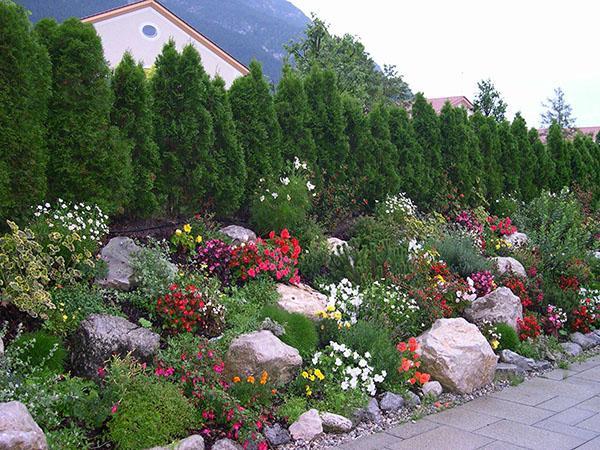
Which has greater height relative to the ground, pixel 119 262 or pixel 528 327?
pixel 119 262

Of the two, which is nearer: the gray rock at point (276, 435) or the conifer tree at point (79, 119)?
the gray rock at point (276, 435)

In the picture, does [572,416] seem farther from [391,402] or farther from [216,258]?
[216,258]

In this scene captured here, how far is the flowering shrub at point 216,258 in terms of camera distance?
19.4ft

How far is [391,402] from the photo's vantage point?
4.73 meters

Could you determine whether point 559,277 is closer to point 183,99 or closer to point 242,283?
point 242,283

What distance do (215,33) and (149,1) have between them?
36.8 m

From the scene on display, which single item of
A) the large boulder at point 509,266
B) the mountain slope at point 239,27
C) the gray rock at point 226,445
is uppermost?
the mountain slope at point 239,27

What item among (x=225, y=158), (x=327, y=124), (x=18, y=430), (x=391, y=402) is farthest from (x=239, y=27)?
(x=18, y=430)

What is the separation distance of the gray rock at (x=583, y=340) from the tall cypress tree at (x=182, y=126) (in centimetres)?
458

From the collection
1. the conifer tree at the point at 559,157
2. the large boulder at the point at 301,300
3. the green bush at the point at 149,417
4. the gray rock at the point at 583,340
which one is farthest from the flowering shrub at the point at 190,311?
the conifer tree at the point at 559,157

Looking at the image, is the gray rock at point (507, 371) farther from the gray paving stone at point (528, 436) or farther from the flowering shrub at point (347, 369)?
the flowering shrub at point (347, 369)

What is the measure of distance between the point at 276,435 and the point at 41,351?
1697mm

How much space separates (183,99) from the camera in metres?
6.88

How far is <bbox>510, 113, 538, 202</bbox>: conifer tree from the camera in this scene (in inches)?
504
